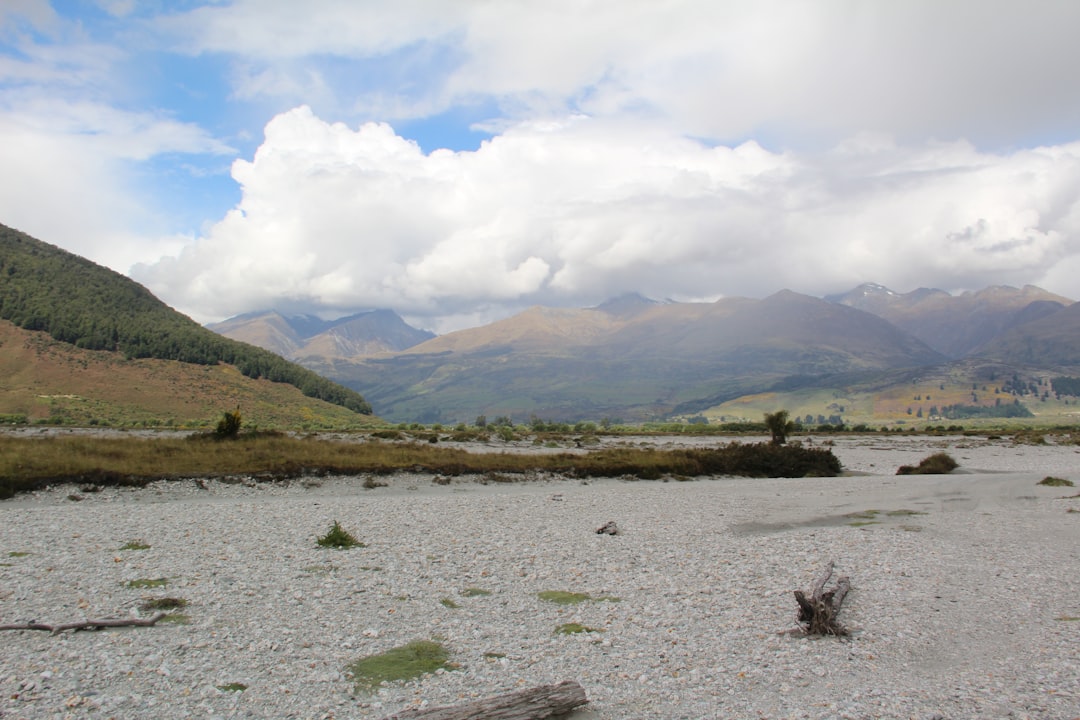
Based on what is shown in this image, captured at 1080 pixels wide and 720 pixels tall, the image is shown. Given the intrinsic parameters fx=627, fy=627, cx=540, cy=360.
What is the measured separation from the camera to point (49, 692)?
7.95 m

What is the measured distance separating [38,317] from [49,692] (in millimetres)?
136181

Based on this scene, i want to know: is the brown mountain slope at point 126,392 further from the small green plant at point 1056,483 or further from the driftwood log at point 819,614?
the driftwood log at point 819,614

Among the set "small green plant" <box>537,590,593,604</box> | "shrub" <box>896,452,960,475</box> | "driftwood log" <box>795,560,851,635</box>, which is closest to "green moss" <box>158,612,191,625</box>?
"small green plant" <box>537,590,593,604</box>

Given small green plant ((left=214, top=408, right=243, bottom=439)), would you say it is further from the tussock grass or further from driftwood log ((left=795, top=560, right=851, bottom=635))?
driftwood log ((left=795, top=560, right=851, bottom=635))

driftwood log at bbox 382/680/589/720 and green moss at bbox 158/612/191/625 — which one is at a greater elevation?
driftwood log at bbox 382/680/589/720

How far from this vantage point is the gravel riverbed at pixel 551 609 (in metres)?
8.21

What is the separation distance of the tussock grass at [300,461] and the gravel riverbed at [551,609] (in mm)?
5571

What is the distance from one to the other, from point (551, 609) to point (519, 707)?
205 inches

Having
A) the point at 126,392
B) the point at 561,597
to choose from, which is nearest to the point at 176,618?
the point at 561,597

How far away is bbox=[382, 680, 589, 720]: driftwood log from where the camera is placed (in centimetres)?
692

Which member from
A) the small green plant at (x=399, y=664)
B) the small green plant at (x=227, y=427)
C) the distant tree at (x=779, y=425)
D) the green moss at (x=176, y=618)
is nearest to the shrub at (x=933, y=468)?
the distant tree at (x=779, y=425)

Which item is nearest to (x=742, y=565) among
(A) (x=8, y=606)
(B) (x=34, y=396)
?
(A) (x=8, y=606)

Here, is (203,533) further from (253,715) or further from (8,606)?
(253,715)

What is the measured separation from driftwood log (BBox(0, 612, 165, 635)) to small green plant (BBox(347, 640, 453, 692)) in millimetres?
4077
